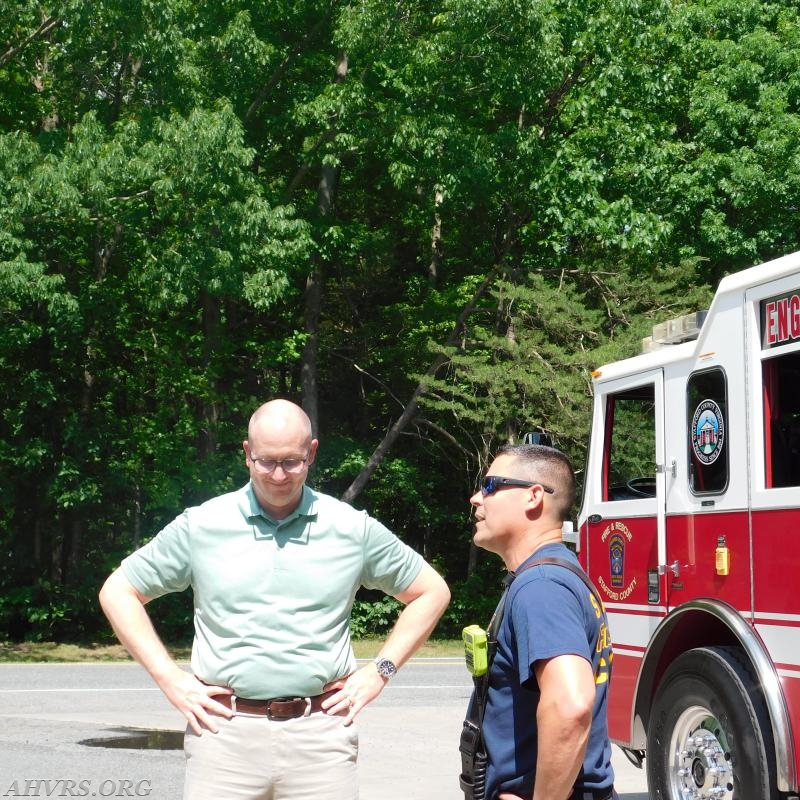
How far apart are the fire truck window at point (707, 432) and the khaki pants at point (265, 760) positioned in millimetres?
2710

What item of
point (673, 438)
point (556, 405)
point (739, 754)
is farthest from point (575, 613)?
point (556, 405)

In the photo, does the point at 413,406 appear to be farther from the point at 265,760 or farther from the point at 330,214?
the point at 265,760

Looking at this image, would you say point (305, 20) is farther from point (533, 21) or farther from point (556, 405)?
point (556, 405)

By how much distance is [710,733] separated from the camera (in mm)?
5508

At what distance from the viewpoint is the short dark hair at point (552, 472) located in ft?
10.3

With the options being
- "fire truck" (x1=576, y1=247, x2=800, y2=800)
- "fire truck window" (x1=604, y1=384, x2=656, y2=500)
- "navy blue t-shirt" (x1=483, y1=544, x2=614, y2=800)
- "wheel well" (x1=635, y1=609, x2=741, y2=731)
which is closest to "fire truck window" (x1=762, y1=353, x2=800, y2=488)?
"fire truck" (x1=576, y1=247, x2=800, y2=800)

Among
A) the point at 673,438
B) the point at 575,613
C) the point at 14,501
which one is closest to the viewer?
the point at 575,613

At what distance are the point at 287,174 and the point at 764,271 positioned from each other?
20.2 meters

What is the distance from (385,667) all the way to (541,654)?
3.63 ft

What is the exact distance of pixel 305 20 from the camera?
2264 cm

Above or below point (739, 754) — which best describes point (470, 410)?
above

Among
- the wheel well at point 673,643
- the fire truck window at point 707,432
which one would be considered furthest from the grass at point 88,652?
the fire truck window at point 707,432
